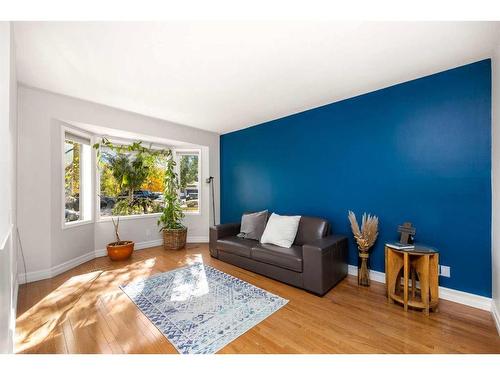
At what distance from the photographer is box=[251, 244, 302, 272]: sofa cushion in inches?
96.1

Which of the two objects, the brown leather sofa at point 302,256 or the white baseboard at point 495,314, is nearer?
the white baseboard at point 495,314

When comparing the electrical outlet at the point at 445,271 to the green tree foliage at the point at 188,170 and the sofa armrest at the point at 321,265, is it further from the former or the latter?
the green tree foliage at the point at 188,170

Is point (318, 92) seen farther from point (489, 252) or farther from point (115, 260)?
point (115, 260)

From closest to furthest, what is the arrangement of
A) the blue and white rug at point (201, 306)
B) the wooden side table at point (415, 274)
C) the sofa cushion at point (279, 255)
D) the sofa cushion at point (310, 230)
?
the blue and white rug at point (201, 306) < the wooden side table at point (415, 274) < the sofa cushion at point (279, 255) < the sofa cushion at point (310, 230)

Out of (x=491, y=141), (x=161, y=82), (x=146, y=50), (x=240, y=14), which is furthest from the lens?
(x=161, y=82)

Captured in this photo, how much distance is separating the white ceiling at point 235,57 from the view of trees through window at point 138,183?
122 centimetres

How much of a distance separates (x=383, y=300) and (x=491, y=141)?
1884 millimetres

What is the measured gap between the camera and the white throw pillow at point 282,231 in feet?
9.36

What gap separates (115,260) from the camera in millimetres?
3346

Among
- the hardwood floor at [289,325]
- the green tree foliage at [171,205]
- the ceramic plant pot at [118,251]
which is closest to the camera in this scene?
the hardwood floor at [289,325]

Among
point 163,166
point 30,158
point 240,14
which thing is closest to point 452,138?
point 240,14

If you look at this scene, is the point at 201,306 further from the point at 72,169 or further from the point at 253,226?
the point at 72,169

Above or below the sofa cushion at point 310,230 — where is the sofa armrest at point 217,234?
below

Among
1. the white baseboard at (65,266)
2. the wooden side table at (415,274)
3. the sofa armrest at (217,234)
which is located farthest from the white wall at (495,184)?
the white baseboard at (65,266)
